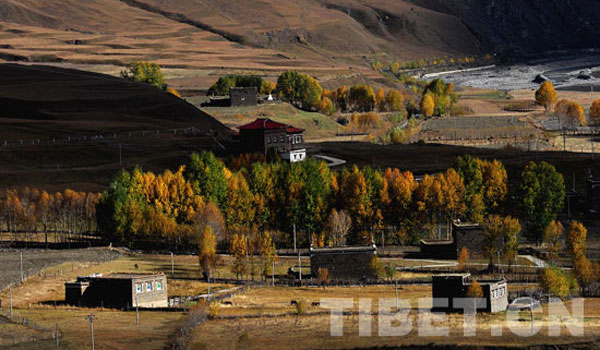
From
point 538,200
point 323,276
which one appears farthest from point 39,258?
point 538,200

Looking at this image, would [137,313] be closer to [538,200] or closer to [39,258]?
[39,258]

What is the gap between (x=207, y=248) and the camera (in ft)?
355

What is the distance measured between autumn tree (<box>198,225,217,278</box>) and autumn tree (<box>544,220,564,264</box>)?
99.1 ft

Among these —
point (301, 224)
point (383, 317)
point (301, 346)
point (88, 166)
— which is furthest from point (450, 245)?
point (88, 166)

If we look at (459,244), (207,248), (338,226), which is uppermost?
(338,226)

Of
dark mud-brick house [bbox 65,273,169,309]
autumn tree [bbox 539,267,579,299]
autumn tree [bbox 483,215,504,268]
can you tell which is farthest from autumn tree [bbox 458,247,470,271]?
dark mud-brick house [bbox 65,273,169,309]

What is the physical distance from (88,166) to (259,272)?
201 ft

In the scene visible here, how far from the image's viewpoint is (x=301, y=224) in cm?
12412

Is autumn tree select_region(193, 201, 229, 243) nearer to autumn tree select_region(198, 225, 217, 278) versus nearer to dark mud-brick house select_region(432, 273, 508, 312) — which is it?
autumn tree select_region(198, 225, 217, 278)

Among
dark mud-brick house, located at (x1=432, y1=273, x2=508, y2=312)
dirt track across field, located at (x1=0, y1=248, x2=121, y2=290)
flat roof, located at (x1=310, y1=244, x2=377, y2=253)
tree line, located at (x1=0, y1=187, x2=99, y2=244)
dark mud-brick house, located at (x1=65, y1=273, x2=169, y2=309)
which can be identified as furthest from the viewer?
tree line, located at (x1=0, y1=187, x2=99, y2=244)

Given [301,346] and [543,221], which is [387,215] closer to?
[543,221]

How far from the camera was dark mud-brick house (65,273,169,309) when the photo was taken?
91938 millimetres

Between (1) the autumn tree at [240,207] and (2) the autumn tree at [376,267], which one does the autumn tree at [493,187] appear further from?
(2) the autumn tree at [376,267]

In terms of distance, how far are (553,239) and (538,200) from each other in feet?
33.7
